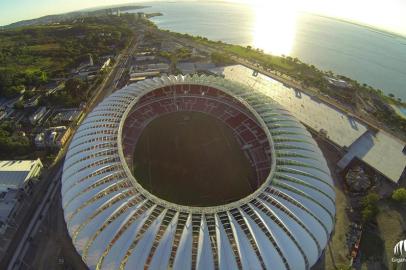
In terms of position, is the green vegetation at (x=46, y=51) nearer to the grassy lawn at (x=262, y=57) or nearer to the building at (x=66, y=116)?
the building at (x=66, y=116)

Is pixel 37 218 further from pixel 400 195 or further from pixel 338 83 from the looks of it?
pixel 338 83

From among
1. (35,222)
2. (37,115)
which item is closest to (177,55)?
(37,115)

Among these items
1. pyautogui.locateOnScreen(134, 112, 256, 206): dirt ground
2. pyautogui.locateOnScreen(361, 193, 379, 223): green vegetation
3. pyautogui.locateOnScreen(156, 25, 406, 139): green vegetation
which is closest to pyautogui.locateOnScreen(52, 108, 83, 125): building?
pyautogui.locateOnScreen(134, 112, 256, 206): dirt ground

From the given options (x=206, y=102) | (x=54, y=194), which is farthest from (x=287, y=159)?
(x=54, y=194)

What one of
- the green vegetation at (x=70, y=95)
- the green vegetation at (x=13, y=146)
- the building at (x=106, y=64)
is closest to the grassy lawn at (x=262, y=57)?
the building at (x=106, y=64)

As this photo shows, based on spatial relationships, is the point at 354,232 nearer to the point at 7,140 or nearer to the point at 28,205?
the point at 28,205

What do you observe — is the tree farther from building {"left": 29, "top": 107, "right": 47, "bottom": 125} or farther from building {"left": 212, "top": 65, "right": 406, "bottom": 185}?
building {"left": 29, "top": 107, "right": 47, "bottom": 125}
